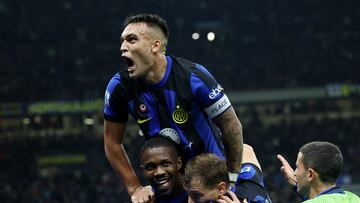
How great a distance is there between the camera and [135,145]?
79.9ft

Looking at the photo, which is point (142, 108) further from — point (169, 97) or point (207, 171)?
point (207, 171)

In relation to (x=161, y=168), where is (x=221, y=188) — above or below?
below

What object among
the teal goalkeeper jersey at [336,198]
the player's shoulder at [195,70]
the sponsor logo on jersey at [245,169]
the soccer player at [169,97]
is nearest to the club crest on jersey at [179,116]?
the soccer player at [169,97]

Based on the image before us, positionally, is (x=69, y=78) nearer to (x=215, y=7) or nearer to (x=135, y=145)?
(x=135, y=145)

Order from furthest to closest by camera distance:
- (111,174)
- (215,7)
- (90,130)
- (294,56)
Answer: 1. (215,7)
2. (294,56)
3. (90,130)
4. (111,174)

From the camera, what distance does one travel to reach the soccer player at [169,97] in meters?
3.98

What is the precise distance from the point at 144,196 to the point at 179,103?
67cm

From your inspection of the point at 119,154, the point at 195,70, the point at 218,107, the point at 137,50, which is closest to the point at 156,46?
the point at 137,50

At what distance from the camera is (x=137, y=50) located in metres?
3.94

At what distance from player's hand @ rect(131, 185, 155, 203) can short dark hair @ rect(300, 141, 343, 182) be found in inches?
41.1

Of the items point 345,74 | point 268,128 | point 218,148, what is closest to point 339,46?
point 345,74

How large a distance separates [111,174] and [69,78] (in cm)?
518

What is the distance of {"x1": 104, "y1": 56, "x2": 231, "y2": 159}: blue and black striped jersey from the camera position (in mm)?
3992

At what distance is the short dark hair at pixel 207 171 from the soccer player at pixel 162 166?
0.30 meters
